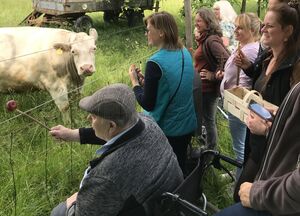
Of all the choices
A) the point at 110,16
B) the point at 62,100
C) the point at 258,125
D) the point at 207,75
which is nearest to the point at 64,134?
the point at 258,125

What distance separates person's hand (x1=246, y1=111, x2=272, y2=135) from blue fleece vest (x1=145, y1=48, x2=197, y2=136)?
866mm

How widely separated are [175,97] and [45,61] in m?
2.62

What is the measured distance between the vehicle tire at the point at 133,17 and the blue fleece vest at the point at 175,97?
10.2 meters

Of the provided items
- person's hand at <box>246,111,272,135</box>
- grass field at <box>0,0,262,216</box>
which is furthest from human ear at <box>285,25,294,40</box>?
grass field at <box>0,0,262,216</box>

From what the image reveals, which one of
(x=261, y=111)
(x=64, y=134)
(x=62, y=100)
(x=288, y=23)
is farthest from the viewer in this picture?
(x=62, y=100)

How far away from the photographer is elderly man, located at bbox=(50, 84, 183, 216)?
1.91 m

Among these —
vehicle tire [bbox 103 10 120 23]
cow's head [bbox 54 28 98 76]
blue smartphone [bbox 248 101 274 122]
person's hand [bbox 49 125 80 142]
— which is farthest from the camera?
vehicle tire [bbox 103 10 120 23]

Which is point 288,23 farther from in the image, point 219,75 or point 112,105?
point 219,75

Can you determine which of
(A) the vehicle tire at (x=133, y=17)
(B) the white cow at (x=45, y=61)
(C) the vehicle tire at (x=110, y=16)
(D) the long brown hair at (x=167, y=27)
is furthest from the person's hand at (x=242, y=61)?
(C) the vehicle tire at (x=110, y=16)

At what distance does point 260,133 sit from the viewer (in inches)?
81.4

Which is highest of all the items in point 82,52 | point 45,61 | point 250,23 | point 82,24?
point 250,23

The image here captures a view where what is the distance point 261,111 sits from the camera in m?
2.03

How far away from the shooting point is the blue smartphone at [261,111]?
1976 millimetres

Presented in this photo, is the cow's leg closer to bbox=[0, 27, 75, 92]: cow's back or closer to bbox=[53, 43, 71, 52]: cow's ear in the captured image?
bbox=[0, 27, 75, 92]: cow's back
